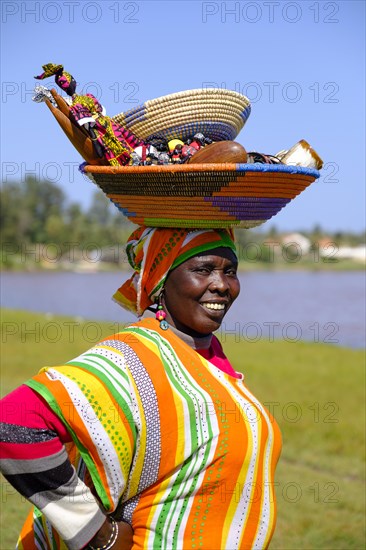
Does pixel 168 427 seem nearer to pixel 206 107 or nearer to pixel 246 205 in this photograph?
pixel 246 205

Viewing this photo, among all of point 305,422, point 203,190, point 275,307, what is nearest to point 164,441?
point 203,190

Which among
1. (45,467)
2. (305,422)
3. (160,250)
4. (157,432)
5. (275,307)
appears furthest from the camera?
(275,307)

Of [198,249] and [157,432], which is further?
[198,249]

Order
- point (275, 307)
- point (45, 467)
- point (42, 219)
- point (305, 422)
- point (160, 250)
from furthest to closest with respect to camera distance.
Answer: point (42, 219)
point (275, 307)
point (305, 422)
point (160, 250)
point (45, 467)

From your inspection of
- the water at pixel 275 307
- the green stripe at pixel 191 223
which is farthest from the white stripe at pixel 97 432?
the water at pixel 275 307

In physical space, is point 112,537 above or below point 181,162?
below

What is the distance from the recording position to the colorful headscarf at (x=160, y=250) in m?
2.34

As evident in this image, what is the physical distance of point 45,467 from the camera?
6.46ft

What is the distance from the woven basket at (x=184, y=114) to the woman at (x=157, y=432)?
1.10ft

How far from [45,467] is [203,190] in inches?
35.7

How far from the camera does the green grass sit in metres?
4.65

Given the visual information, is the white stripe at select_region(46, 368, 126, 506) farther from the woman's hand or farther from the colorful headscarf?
the colorful headscarf

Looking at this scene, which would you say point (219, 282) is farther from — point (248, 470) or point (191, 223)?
point (248, 470)

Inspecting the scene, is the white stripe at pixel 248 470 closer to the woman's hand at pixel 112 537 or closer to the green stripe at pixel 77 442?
the woman's hand at pixel 112 537
